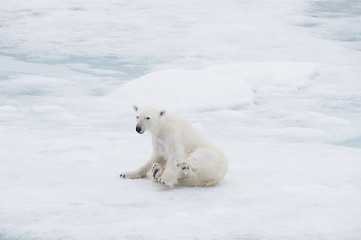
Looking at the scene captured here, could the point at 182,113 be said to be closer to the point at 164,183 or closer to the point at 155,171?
the point at 155,171

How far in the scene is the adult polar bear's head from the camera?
3.66 meters

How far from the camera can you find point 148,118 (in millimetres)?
3672

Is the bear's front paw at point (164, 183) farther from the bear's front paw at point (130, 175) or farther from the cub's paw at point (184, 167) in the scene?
the bear's front paw at point (130, 175)

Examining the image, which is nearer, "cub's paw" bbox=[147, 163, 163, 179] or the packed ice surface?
the packed ice surface

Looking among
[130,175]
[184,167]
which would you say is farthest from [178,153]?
[130,175]

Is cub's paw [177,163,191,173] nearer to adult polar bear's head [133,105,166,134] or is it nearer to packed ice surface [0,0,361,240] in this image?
packed ice surface [0,0,361,240]

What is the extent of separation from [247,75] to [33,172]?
173 inches

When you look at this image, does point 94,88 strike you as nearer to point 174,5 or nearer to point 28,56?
point 28,56

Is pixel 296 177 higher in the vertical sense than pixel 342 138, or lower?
higher

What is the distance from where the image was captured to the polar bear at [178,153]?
3.70 m

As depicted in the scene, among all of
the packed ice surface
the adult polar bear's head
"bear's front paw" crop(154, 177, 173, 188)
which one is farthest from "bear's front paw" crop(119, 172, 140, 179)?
the adult polar bear's head

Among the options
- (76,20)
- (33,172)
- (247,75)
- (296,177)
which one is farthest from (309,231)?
(76,20)

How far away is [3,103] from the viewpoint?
22.6ft

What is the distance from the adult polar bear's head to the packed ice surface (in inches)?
16.5
